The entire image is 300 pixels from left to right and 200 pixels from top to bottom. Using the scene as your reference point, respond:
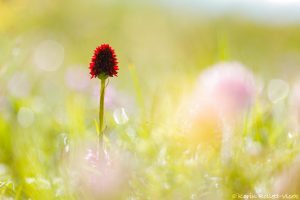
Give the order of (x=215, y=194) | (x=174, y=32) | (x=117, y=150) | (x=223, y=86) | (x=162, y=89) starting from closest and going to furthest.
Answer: (x=215, y=194), (x=117, y=150), (x=223, y=86), (x=162, y=89), (x=174, y=32)

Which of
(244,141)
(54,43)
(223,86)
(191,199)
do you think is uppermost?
(54,43)

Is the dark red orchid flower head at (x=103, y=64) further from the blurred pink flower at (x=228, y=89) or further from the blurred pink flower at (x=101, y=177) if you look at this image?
the blurred pink flower at (x=228, y=89)

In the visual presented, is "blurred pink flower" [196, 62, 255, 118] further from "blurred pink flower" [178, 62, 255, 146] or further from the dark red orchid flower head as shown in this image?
the dark red orchid flower head

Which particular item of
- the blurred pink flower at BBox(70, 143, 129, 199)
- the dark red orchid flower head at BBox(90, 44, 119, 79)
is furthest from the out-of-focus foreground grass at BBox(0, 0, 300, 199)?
the dark red orchid flower head at BBox(90, 44, 119, 79)

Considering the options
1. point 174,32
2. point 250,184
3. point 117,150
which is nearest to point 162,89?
point 117,150

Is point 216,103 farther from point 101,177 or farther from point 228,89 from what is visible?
point 101,177

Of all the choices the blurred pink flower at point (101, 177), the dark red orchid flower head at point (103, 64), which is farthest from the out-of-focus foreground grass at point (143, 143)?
the dark red orchid flower head at point (103, 64)

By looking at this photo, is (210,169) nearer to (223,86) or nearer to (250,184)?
(250,184)

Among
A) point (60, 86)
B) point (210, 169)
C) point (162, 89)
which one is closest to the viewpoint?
point (210, 169)
